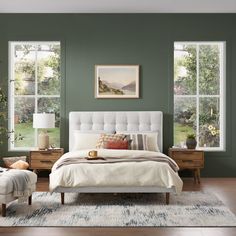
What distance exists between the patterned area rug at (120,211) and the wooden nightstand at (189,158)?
1.41 metres

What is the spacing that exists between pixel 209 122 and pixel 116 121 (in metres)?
1.83

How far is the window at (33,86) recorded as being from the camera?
9109 mm

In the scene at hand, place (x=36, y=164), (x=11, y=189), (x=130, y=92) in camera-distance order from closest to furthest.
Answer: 1. (x=11, y=189)
2. (x=36, y=164)
3. (x=130, y=92)

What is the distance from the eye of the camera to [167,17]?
29.4 feet

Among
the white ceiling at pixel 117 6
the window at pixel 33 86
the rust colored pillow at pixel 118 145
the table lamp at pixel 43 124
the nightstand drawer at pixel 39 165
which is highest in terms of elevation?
the white ceiling at pixel 117 6

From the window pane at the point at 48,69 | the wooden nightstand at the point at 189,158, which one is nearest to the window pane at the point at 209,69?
the wooden nightstand at the point at 189,158

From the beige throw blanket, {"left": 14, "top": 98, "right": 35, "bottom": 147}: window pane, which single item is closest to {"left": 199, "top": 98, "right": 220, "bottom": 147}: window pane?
the beige throw blanket

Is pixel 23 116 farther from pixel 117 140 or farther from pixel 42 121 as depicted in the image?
pixel 117 140

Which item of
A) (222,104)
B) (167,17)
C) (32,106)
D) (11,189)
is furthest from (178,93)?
(11,189)

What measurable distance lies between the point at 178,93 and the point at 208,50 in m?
1.01

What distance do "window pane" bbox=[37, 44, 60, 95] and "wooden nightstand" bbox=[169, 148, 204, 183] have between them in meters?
2.58

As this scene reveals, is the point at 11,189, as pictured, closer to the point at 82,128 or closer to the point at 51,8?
the point at 82,128

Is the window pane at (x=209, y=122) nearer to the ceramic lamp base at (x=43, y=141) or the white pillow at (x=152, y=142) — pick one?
the white pillow at (x=152, y=142)

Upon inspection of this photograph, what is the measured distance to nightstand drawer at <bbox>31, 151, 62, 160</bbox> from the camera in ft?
27.1
